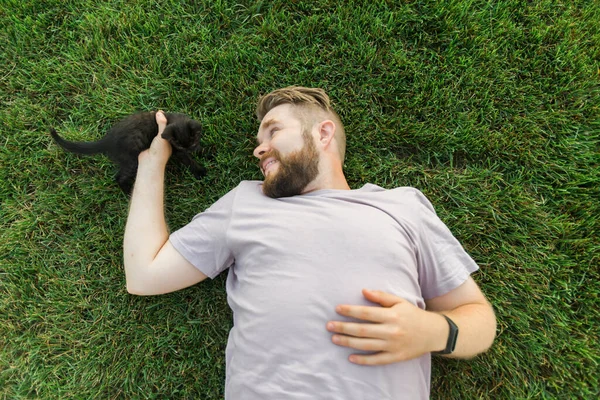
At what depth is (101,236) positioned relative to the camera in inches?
118

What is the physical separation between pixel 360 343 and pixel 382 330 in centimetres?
14

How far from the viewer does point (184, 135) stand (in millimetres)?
2660

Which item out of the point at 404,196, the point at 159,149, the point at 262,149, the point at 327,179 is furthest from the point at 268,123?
the point at 404,196

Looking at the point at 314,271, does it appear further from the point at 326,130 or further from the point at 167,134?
the point at 167,134

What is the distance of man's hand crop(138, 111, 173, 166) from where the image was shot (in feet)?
8.89

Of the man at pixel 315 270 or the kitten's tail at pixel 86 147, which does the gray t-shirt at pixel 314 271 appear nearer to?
the man at pixel 315 270

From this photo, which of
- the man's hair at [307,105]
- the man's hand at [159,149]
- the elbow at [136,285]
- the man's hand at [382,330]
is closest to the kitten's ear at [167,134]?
the man's hand at [159,149]

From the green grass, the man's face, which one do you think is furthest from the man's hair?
the green grass

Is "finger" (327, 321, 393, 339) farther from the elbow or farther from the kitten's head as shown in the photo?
the kitten's head

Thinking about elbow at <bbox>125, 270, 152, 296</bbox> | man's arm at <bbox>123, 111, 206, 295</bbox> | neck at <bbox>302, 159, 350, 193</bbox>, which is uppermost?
neck at <bbox>302, 159, 350, 193</bbox>

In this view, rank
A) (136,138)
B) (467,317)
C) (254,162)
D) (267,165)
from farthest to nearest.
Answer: (254,162) → (136,138) → (267,165) → (467,317)

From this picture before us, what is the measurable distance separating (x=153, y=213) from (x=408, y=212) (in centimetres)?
170

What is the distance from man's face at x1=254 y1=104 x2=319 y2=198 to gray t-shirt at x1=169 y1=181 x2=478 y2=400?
87 millimetres

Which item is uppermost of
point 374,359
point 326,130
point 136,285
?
point 326,130
